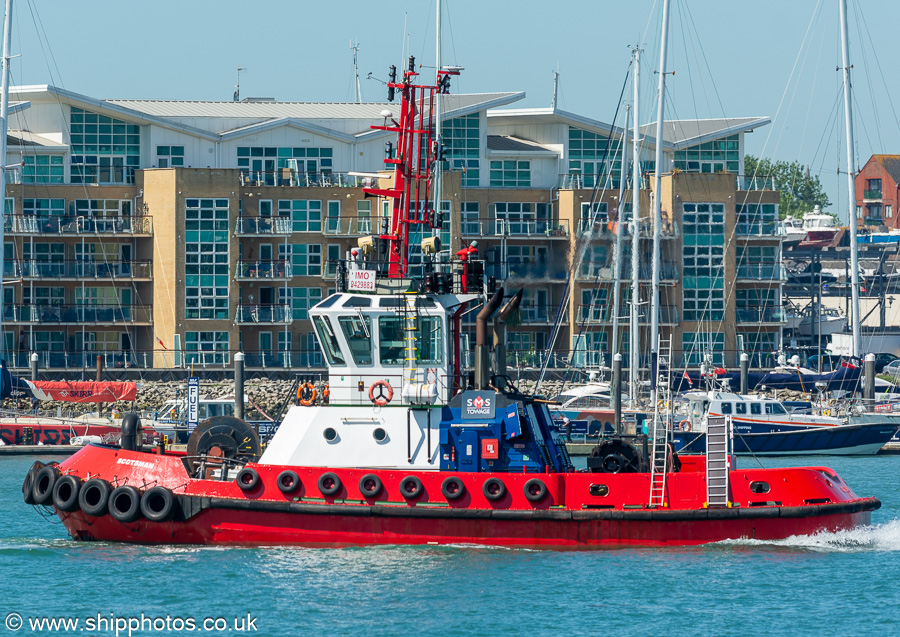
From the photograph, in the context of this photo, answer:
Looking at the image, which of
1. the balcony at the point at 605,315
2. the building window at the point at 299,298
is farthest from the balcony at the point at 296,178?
the balcony at the point at 605,315

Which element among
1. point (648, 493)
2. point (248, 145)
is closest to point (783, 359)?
point (248, 145)

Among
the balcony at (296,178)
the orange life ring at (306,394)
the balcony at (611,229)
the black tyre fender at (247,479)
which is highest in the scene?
the balcony at (296,178)

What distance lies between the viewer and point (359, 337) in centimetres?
2348

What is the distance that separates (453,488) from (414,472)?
2.21 feet

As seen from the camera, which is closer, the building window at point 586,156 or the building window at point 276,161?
the building window at point 276,161

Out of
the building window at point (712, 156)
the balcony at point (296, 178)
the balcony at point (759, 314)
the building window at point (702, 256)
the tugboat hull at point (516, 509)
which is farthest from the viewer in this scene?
the building window at point (712, 156)

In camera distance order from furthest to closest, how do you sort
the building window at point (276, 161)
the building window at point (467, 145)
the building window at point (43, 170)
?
the building window at point (467, 145)
the building window at point (276, 161)
the building window at point (43, 170)

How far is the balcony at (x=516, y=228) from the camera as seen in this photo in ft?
190

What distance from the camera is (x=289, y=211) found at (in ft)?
187

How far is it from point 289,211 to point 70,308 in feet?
30.4

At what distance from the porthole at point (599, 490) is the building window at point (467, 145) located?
37.4 metres

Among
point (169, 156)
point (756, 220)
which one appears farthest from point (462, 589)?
point (756, 220)

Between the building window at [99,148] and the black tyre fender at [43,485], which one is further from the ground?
the building window at [99,148]

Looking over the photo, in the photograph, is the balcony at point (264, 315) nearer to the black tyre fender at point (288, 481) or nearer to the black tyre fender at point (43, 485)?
the black tyre fender at point (43, 485)
